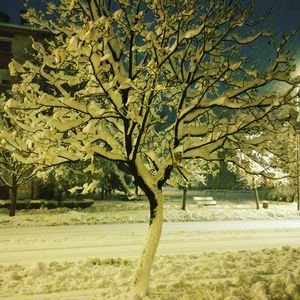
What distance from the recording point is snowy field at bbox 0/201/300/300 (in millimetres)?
7582

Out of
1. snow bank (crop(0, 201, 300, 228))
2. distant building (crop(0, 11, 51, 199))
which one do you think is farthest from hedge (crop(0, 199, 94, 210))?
distant building (crop(0, 11, 51, 199))

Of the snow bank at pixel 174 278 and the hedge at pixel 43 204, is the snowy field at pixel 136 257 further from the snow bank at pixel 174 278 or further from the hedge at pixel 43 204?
the hedge at pixel 43 204

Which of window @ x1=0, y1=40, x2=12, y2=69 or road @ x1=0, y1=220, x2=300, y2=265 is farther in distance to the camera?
window @ x1=0, y1=40, x2=12, y2=69

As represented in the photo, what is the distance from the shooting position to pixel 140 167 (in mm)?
7738

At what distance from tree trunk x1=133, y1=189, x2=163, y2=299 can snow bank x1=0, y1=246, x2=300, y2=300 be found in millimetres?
264

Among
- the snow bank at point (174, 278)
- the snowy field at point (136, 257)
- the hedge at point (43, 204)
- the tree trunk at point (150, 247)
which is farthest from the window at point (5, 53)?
the tree trunk at point (150, 247)

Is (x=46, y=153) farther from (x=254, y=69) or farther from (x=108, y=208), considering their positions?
(x=108, y=208)

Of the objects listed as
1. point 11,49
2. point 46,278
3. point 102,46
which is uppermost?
point 11,49

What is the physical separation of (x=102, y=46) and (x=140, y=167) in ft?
8.31

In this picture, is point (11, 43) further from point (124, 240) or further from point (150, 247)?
point (150, 247)

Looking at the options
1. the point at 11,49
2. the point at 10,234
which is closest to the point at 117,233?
the point at 10,234

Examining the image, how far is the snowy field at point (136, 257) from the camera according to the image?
758cm

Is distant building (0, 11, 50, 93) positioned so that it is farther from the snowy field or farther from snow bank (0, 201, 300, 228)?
the snowy field

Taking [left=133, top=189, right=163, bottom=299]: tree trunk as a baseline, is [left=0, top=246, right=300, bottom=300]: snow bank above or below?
below
